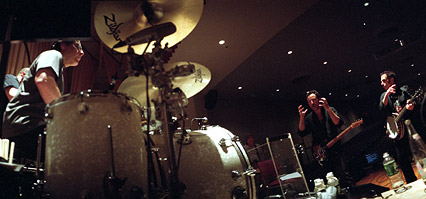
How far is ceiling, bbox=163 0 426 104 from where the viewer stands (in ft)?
14.5

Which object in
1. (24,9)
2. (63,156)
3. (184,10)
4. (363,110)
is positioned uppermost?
(363,110)

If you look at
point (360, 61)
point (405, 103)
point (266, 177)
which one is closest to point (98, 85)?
point (266, 177)

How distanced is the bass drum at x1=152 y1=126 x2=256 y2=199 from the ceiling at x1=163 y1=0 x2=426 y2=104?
271 centimetres

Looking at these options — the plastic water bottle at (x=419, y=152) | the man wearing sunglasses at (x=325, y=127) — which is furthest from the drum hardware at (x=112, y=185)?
the man wearing sunglasses at (x=325, y=127)

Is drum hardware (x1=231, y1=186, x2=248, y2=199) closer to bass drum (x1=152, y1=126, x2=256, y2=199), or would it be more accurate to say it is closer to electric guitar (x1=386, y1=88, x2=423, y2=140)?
bass drum (x1=152, y1=126, x2=256, y2=199)

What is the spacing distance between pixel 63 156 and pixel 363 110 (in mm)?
12435

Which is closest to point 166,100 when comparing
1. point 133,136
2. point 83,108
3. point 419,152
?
point 133,136

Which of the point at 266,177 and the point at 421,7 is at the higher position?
the point at 421,7

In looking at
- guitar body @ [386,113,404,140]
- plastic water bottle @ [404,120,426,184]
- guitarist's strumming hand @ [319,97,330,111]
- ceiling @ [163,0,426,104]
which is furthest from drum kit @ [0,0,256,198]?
guitar body @ [386,113,404,140]

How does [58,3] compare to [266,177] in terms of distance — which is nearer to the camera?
[58,3]

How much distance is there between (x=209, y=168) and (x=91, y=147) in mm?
782

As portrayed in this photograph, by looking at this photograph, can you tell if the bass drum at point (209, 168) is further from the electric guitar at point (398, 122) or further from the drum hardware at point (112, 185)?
the electric guitar at point (398, 122)

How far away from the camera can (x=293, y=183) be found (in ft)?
10.7

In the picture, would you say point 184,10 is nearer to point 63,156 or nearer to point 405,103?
point 63,156
